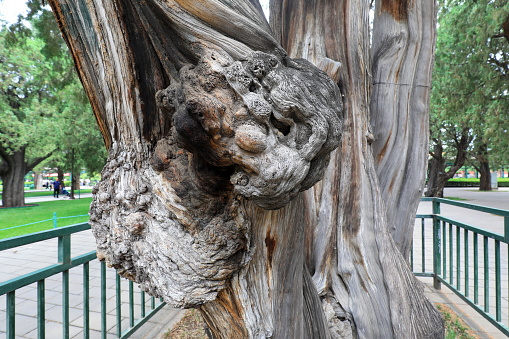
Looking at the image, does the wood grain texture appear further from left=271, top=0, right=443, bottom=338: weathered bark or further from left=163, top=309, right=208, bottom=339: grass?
left=163, top=309, right=208, bottom=339: grass

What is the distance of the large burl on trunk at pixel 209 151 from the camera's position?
105 centimetres

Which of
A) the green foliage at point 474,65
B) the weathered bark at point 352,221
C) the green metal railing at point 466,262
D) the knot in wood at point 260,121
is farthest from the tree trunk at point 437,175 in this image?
the knot in wood at point 260,121

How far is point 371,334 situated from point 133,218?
1.61 metres

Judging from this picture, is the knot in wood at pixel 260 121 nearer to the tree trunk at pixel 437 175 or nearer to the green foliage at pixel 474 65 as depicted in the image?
the green foliage at pixel 474 65

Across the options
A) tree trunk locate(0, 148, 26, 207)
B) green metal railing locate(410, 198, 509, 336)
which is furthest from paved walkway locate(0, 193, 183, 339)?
tree trunk locate(0, 148, 26, 207)

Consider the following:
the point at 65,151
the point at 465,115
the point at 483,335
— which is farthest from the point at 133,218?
the point at 65,151

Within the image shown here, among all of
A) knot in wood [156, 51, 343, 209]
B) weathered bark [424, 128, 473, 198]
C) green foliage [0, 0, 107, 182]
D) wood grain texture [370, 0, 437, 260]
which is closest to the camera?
knot in wood [156, 51, 343, 209]

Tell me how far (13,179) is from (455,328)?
2199 centimetres

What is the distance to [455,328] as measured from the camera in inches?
136

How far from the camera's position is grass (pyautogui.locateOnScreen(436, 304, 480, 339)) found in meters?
3.26

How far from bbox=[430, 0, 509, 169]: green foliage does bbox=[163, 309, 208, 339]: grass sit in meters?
11.1

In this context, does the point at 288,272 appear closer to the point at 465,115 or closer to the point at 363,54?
the point at 363,54

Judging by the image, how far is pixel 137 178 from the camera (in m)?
1.37

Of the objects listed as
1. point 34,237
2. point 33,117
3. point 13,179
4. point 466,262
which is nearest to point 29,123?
point 33,117
